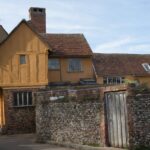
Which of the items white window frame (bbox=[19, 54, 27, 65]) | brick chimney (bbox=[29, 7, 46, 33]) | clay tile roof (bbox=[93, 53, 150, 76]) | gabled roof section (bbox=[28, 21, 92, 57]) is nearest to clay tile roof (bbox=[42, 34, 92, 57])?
gabled roof section (bbox=[28, 21, 92, 57])

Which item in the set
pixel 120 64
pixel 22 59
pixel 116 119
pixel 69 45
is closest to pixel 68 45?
pixel 69 45

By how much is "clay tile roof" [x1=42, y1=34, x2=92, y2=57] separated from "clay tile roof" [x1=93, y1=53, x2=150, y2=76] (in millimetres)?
4070

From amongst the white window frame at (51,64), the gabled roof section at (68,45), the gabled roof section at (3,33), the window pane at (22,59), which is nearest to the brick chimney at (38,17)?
the gabled roof section at (68,45)

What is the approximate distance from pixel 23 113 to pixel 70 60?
23.9 feet

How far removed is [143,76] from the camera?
45031 mm

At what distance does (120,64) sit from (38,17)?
998 centimetres

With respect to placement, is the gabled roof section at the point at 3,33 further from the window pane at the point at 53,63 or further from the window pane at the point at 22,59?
the window pane at the point at 22,59

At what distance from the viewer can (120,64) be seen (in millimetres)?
46156

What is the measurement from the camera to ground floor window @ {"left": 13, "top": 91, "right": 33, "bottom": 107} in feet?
111

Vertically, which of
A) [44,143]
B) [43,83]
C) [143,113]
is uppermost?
[43,83]

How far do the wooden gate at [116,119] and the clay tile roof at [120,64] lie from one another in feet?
75.3

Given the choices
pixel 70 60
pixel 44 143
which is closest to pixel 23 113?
pixel 70 60

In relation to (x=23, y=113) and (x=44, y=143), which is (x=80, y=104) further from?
(x=23, y=113)

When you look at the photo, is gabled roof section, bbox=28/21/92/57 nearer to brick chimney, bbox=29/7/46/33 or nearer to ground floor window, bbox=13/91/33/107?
brick chimney, bbox=29/7/46/33
